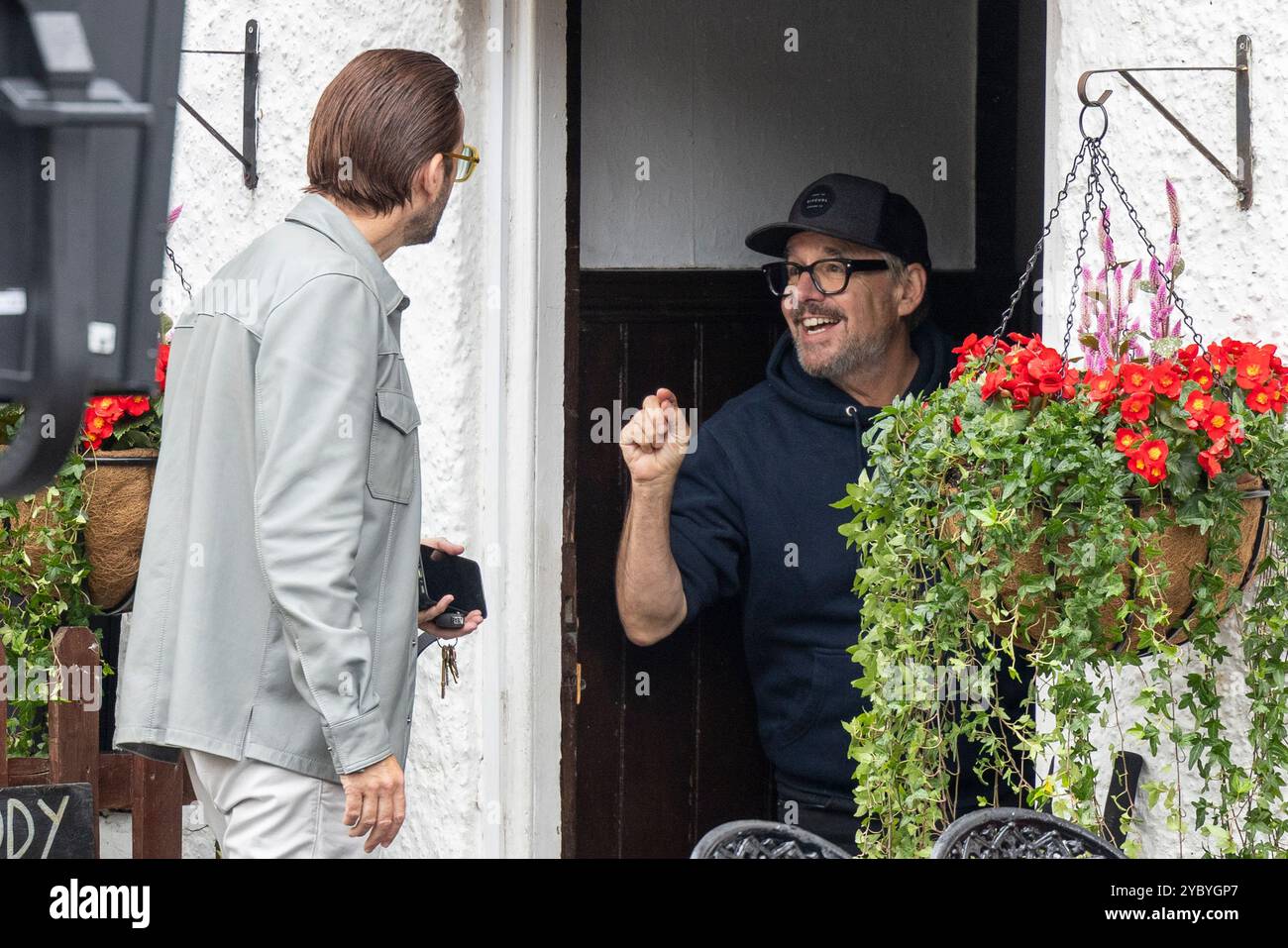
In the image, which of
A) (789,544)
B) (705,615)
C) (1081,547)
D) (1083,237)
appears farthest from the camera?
(705,615)

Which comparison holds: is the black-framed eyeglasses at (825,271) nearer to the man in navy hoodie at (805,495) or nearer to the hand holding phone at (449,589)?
the man in navy hoodie at (805,495)

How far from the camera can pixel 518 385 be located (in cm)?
317

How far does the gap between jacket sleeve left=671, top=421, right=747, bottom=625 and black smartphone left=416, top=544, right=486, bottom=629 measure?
876mm

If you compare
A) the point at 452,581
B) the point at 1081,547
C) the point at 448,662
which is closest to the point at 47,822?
the point at 448,662

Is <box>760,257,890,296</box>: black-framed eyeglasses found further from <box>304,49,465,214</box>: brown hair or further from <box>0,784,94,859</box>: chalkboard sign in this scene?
<box>0,784,94,859</box>: chalkboard sign

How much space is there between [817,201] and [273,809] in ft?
6.69

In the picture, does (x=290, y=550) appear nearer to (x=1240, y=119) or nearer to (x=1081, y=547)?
(x=1081, y=547)

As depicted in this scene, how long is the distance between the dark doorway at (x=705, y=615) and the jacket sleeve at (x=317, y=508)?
1.76 m

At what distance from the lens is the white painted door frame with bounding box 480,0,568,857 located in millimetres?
3139

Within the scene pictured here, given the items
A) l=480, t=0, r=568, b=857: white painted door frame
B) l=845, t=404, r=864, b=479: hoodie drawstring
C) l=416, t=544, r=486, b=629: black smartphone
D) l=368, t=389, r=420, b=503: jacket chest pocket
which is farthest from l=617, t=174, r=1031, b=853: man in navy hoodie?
l=368, t=389, r=420, b=503: jacket chest pocket

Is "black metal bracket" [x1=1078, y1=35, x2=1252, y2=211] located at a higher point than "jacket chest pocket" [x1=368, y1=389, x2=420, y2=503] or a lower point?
higher

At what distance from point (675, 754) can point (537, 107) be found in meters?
1.69

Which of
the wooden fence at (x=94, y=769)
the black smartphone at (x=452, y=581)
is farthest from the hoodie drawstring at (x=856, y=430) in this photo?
the wooden fence at (x=94, y=769)

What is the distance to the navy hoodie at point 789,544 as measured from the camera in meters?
3.27
